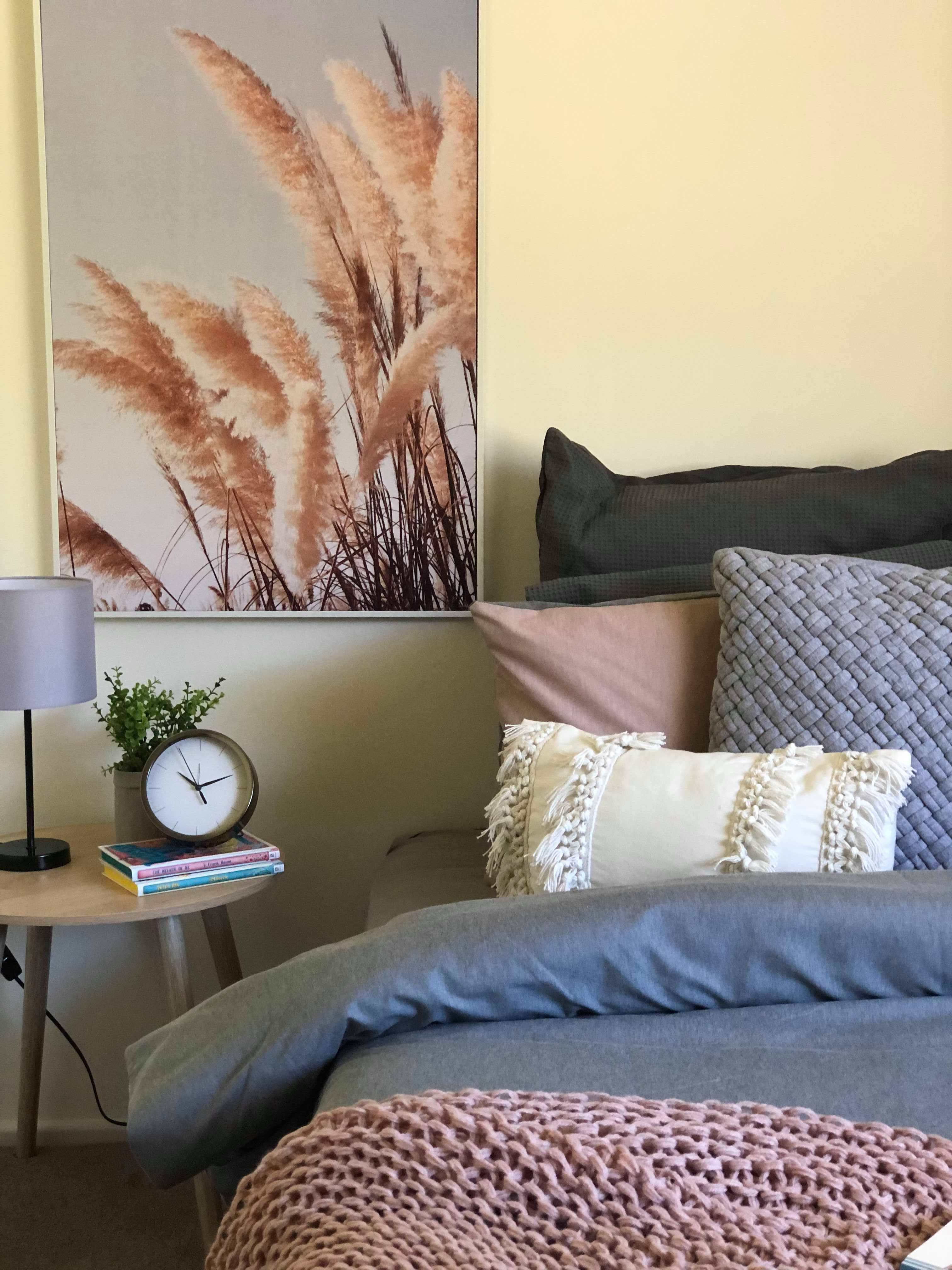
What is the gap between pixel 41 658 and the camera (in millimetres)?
1637

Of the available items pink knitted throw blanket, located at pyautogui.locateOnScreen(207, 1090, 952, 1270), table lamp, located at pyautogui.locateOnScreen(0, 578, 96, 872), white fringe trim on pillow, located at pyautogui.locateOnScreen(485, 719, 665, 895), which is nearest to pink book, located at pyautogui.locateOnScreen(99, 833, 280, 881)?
table lamp, located at pyautogui.locateOnScreen(0, 578, 96, 872)

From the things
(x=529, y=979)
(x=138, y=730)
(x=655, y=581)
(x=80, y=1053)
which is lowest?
(x=80, y=1053)

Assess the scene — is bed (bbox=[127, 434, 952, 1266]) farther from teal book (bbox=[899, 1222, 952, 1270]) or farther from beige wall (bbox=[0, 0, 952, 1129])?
beige wall (bbox=[0, 0, 952, 1129])

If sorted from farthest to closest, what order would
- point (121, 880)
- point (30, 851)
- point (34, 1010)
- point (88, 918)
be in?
1. point (34, 1010)
2. point (30, 851)
3. point (121, 880)
4. point (88, 918)

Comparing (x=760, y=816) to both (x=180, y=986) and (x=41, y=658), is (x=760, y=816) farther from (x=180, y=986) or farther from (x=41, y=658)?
(x=41, y=658)

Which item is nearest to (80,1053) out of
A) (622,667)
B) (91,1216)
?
(91,1216)

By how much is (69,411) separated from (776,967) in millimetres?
1525

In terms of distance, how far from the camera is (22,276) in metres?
1.93

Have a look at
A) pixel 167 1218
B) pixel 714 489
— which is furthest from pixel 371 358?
pixel 167 1218

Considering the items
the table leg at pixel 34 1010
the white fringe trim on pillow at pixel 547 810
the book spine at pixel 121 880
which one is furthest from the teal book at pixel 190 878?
the white fringe trim on pillow at pixel 547 810

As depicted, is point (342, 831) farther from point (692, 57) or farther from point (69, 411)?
point (692, 57)

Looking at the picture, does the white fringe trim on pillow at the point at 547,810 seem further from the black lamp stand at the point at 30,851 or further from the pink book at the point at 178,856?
the black lamp stand at the point at 30,851

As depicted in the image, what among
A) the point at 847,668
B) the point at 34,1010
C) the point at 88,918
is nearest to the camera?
the point at 847,668

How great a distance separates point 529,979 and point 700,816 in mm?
338
